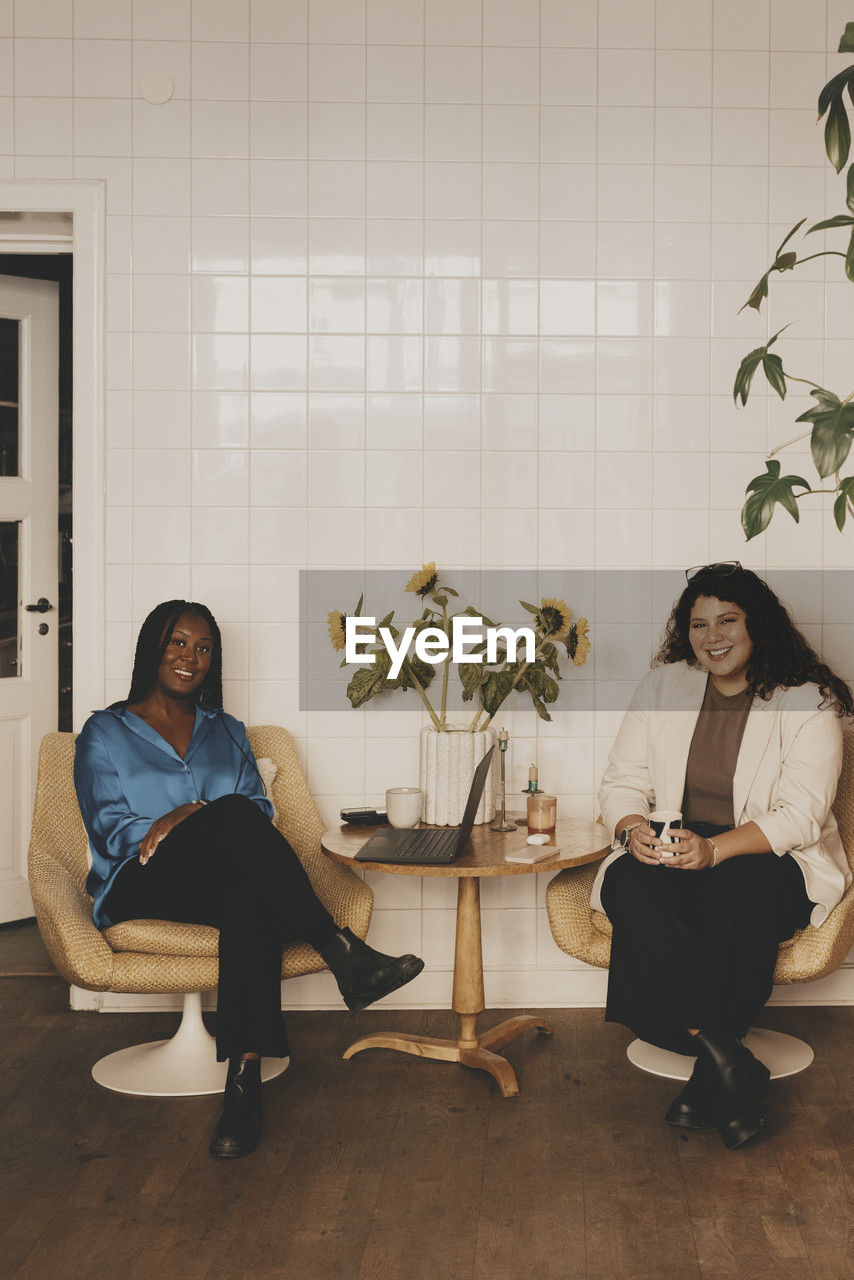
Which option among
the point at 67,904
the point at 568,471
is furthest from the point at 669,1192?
the point at 568,471

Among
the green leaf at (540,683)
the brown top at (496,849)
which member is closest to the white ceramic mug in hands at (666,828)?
the brown top at (496,849)

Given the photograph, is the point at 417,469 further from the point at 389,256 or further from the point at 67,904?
the point at 67,904

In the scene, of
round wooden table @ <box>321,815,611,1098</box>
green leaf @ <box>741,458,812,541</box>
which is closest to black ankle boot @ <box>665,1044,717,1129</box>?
round wooden table @ <box>321,815,611,1098</box>

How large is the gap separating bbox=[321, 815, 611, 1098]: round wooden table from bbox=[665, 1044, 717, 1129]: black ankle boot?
356 millimetres

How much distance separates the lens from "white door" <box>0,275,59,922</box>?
12.4 ft

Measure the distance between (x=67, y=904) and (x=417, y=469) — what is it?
4.64 feet

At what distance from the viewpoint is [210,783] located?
9.21 ft

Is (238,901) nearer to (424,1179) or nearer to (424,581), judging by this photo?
(424,1179)

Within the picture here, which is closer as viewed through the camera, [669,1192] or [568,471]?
[669,1192]

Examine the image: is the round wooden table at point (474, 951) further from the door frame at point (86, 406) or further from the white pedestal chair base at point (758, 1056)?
the door frame at point (86, 406)

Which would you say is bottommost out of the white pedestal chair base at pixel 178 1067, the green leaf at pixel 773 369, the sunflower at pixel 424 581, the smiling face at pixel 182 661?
the white pedestal chair base at pixel 178 1067

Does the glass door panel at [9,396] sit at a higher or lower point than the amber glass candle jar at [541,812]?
higher

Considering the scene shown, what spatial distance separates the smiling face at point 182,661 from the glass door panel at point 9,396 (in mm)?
1327

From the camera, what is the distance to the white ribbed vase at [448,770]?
286cm
